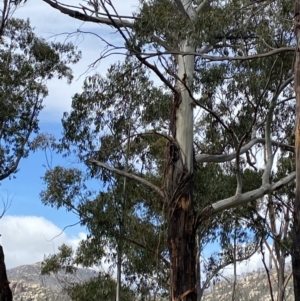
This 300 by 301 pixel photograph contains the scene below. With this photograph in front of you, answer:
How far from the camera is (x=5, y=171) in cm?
1145

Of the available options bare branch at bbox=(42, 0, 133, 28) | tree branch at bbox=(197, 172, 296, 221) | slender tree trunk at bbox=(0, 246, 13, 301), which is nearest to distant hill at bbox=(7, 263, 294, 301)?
slender tree trunk at bbox=(0, 246, 13, 301)

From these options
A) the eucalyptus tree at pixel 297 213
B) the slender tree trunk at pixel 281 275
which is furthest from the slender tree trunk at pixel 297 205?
the slender tree trunk at pixel 281 275

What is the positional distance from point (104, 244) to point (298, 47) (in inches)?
231

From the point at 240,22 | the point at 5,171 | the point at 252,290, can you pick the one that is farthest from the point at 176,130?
the point at 252,290

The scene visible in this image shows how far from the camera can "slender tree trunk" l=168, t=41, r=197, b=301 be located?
6.57m

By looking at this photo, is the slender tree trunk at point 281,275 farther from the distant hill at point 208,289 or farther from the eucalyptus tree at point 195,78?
the eucalyptus tree at point 195,78

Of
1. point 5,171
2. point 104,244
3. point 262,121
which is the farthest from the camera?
point 5,171

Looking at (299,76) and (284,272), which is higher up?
(284,272)

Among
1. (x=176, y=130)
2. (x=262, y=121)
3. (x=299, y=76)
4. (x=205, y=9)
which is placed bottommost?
(x=299, y=76)

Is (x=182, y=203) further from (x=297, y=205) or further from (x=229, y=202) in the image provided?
(x=297, y=205)

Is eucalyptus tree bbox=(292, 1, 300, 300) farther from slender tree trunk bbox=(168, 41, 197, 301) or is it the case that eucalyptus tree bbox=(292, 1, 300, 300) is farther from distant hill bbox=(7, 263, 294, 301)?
distant hill bbox=(7, 263, 294, 301)

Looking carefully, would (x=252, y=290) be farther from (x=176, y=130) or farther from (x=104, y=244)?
(x=176, y=130)

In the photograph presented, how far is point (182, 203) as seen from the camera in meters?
6.86

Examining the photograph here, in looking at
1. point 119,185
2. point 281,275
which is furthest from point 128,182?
point 281,275
